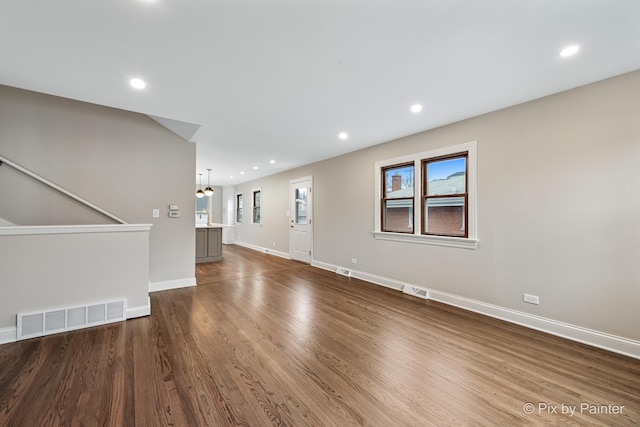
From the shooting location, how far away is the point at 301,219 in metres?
6.87

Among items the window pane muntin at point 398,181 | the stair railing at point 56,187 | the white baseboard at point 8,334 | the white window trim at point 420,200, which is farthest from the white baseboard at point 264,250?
the white baseboard at point 8,334

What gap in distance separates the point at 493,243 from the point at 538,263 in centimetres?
48

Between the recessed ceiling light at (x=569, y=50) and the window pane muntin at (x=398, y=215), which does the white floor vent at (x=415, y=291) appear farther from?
the recessed ceiling light at (x=569, y=50)

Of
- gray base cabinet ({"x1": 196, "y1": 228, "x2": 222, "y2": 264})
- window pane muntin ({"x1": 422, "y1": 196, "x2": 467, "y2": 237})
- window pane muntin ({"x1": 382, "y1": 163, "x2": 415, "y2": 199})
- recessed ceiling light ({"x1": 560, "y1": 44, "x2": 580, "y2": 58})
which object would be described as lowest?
gray base cabinet ({"x1": 196, "y1": 228, "x2": 222, "y2": 264})

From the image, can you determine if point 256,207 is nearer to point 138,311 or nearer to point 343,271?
point 343,271

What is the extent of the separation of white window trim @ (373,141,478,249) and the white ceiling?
584 millimetres

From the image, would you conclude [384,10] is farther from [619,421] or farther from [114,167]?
[114,167]

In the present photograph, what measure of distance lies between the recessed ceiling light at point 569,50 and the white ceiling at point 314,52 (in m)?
0.05

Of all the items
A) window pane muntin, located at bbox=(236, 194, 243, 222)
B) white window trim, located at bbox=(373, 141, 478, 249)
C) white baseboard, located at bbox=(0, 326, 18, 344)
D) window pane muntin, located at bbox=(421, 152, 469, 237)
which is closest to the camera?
white baseboard, located at bbox=(0, 326, 18, 344)

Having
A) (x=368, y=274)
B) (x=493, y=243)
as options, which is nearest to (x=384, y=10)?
(x=493, y=243)

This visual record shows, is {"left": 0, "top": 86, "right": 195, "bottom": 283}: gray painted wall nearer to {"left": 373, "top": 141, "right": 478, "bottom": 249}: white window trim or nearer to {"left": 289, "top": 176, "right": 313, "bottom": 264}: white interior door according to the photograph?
{"left": 289, "top": 176, "right": 313, "bottom": 264}: white interior door

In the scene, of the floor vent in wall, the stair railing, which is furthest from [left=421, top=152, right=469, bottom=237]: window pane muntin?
the stair railing

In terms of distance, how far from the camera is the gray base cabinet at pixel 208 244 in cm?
671

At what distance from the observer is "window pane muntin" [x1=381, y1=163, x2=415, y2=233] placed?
4262 millimetres
